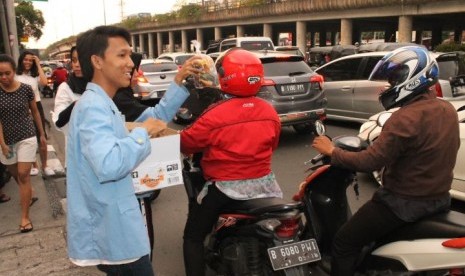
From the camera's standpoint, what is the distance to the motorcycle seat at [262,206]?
2.71m

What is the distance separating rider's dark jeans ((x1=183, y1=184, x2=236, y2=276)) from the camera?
2.94 m

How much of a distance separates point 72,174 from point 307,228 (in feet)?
5.59

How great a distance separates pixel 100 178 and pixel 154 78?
11810 millimetres

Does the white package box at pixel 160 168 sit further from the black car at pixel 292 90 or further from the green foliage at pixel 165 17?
the green foliage at pixel 165 17

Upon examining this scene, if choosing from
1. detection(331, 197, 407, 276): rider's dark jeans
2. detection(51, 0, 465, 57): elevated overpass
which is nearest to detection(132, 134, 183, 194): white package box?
detection(331, 197, 407, 276): rider's dark jeans

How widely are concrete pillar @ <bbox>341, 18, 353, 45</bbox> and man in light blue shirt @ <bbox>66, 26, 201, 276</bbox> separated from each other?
33.5 metres

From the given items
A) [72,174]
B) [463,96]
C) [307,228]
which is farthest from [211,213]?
[463,96]

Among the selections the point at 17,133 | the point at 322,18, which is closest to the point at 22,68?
the point at 17,133

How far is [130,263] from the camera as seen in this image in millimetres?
2094

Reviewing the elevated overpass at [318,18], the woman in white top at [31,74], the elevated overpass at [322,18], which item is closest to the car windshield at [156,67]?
the elevated overpass at [322,18]

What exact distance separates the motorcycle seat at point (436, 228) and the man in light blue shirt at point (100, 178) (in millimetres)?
1420

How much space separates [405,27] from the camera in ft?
97.3

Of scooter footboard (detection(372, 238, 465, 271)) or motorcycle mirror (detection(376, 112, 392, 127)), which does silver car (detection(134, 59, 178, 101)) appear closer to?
motorcycle mirror (detection(376, 112, 392, 127))

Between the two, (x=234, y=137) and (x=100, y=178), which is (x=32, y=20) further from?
(x=100, y=178)
